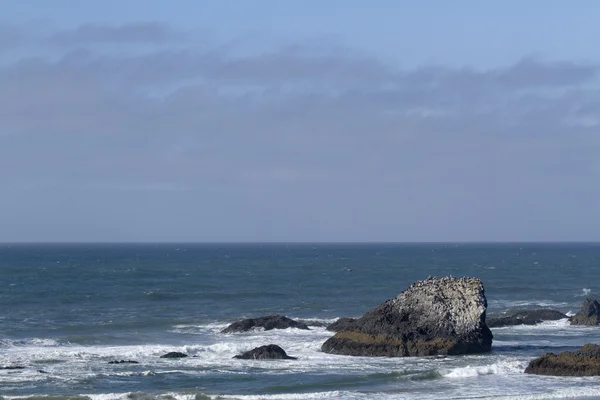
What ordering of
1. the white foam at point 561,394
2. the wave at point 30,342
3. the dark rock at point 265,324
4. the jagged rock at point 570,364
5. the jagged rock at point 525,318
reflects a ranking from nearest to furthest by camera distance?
1. the white foam at point 561,394
2. the jagged rock at point 570,364
3. the wave at point 30,342
4. the dark rock at point 265,324
5. the jagged rock at point 525,318

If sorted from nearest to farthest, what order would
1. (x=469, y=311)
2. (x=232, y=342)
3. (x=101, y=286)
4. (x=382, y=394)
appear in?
(x=382, y=394) < (x=469, y=311) < (x=232, y=342) < (x=101, y=286)

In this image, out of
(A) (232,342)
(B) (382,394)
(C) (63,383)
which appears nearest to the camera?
(B) (382,394)

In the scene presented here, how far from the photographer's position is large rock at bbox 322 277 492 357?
40.7 meters

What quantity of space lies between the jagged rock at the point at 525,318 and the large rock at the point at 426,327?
11.5m

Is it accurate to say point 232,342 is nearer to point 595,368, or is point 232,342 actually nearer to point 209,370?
point 209,370

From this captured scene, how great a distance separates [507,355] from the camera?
41.2m

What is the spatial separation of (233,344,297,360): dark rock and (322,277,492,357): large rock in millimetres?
2730

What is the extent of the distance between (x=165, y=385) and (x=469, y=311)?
14.3 meters

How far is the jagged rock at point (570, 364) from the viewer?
1390 inches

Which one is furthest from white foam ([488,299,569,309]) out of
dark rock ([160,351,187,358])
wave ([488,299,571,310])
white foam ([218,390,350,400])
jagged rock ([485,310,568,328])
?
white foam ([218,390,350,400])

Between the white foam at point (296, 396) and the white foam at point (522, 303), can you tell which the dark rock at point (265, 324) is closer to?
the white foam at point (296, 396)

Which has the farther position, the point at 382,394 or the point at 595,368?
the point at 595,368

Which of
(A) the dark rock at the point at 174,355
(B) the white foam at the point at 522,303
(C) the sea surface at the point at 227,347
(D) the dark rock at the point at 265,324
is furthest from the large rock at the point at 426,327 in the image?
(B) the white foam at the point at 522,303

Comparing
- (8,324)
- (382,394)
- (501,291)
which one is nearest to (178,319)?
(8,324)
